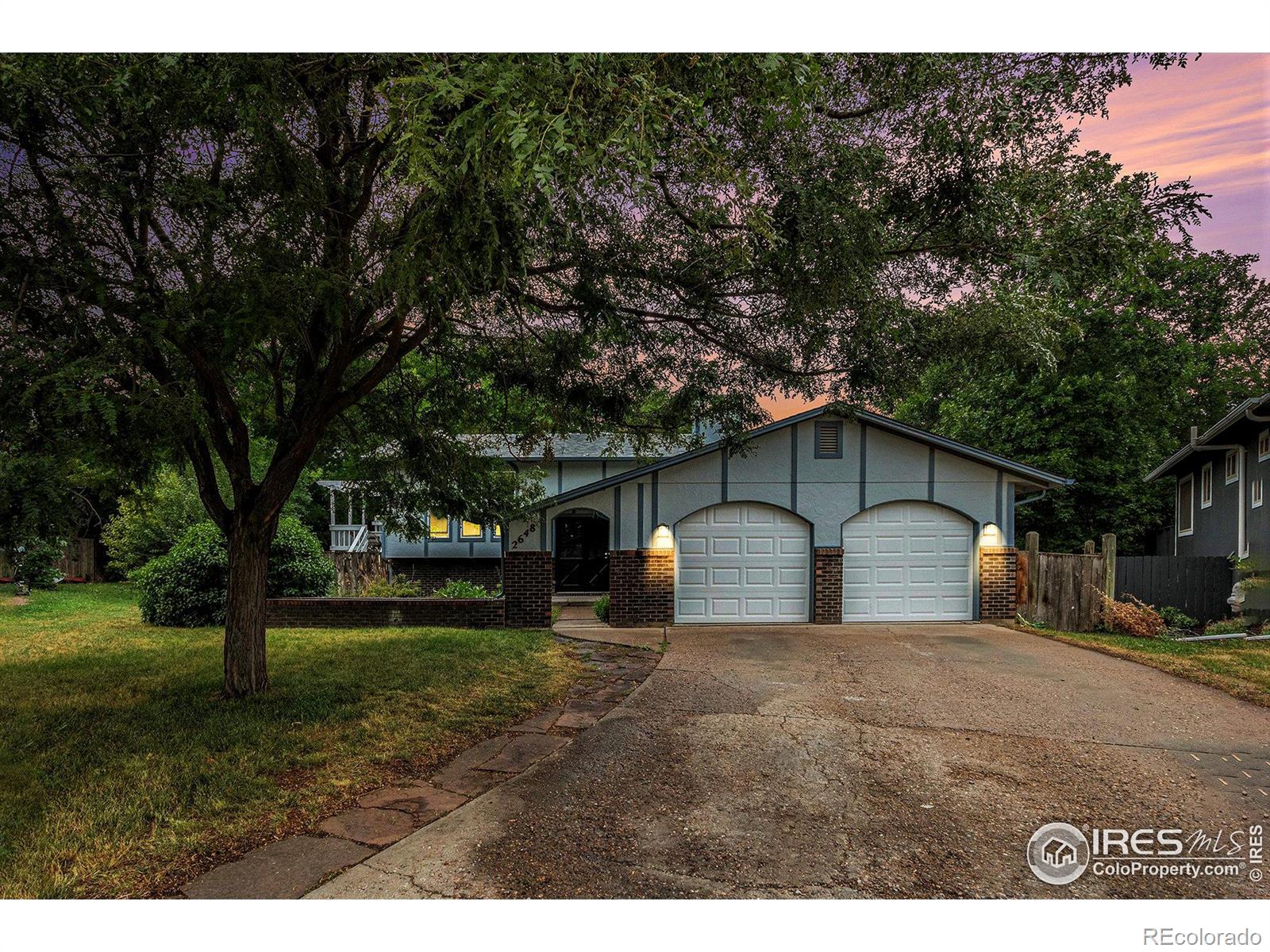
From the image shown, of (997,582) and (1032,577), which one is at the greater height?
(1032,577)

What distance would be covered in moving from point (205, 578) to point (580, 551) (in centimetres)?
896

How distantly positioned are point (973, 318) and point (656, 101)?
4.57 m

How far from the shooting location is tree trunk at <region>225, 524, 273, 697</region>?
245 inches

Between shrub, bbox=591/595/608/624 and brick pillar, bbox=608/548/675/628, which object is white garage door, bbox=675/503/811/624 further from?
shrub, bbox=591/595/608/624

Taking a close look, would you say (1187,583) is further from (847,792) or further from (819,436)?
(847,792)

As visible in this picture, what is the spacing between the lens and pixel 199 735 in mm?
5133

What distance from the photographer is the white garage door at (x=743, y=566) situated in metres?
12.0

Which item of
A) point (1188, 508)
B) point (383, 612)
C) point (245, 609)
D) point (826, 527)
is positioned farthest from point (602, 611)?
point (1188, 508)

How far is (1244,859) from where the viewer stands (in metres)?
3.31

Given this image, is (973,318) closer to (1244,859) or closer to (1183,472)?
(1244,859)

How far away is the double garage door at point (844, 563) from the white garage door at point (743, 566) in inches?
0.6

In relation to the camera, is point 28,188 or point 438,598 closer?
point 28,188

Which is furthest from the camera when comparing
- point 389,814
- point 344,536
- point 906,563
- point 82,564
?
point 344,536

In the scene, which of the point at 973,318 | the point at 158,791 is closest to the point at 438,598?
the point at 158,791
